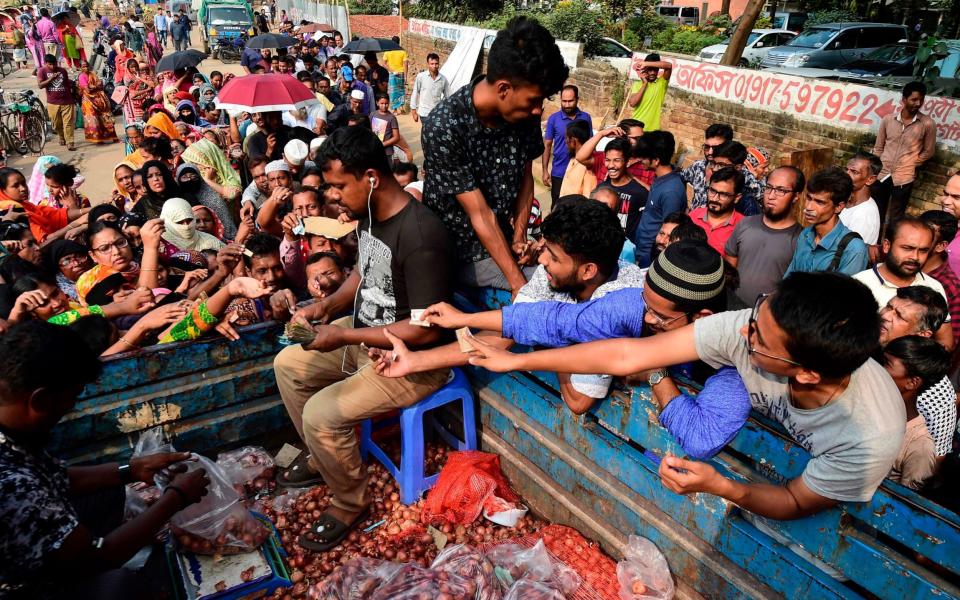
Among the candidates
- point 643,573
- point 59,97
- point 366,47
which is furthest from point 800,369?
point 59,97

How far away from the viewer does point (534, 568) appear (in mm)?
2723

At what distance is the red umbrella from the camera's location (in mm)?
6785

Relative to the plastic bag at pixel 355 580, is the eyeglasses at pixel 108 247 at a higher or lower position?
higher

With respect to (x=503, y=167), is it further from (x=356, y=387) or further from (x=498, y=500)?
(x=498, y=500)

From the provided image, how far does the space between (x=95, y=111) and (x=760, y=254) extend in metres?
13.8

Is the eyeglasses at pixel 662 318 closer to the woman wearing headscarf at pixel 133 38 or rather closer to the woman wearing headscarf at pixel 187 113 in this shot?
the woman wearing headscarf at pixel 187 113

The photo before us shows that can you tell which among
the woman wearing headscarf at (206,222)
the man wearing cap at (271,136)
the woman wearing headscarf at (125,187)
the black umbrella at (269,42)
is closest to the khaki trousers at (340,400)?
the woman wearing headscarf at (206,222)

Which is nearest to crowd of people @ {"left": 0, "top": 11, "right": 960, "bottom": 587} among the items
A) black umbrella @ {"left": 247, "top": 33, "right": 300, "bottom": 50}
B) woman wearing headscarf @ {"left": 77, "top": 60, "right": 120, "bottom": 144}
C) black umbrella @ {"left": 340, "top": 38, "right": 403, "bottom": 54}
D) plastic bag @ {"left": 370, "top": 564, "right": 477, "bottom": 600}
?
plastic bag @ {"left": 370, "top": 564, "right": 477, "bottom": 600}

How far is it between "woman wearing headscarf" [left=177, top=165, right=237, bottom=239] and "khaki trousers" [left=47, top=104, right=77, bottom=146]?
854 cm

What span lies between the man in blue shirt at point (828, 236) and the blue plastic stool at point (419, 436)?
2.36 m

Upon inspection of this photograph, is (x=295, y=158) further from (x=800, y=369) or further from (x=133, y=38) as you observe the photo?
(x=133, y=38)

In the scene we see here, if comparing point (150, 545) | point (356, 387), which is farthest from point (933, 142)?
point (150, 545)

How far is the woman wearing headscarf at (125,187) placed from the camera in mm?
5750

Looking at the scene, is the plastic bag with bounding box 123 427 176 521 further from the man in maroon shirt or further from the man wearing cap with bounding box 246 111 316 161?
the man in maroon shirt
